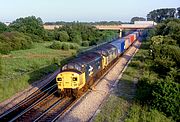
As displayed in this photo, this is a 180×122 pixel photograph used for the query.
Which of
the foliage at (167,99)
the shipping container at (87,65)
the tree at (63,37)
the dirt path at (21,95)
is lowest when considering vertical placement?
Result: the tree at (63,37)

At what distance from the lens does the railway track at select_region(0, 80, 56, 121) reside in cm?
1789

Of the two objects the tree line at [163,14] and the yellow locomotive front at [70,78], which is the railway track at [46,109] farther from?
the tree line at [163,14]

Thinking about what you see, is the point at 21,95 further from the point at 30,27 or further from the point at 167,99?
the point at 30,27

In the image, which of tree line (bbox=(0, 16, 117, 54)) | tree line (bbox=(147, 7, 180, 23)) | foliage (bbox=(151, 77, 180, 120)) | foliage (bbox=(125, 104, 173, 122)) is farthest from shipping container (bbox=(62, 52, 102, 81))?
tree line (bbox=(147, 7, 180, 23))

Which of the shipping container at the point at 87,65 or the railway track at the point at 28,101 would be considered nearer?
the railway track at the point at 28,101

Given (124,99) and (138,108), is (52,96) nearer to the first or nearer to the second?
(124,99)

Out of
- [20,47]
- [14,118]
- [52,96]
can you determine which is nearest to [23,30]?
[20,47]

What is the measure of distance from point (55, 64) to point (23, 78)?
39.0 feet

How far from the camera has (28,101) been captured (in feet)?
68.7

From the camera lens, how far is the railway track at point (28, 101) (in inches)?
704

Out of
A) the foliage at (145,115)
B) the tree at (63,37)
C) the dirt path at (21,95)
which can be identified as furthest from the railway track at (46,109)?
the tree at (63,37)

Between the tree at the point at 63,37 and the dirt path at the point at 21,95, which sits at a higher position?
the dirt path at the point at 21,95

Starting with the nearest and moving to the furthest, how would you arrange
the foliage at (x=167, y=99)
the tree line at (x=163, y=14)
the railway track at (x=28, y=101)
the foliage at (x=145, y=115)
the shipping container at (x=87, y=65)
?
the foliage at (x=145, y=115), the foliage at (x=167, y=99), the railway track at (x=28, y=101), the shipping container at (x=87, y=65), the tree line at (x=163, y=14)

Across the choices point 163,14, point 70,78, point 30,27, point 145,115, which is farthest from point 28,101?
point 163,14
